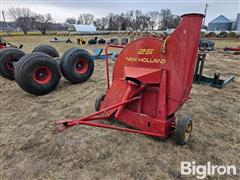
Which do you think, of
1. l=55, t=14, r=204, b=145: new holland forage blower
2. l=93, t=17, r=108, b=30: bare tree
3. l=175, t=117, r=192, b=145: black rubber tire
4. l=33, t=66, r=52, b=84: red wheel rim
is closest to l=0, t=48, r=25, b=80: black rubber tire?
l=33, t=66, r=52, b=84: red wheel rim

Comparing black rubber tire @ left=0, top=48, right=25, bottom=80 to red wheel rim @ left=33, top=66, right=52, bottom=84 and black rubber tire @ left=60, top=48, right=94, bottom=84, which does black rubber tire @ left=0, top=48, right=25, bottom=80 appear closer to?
black rubber tire @ left=60, top=48, right=94, bottom=84

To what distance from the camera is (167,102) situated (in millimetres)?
2715

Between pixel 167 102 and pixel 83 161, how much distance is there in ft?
4.55

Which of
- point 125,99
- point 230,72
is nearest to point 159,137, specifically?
point 125,99

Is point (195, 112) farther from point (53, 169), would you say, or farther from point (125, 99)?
point (53, 169)

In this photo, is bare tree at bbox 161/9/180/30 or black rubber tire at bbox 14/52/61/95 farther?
bare tree at bbox 161/9/180/30

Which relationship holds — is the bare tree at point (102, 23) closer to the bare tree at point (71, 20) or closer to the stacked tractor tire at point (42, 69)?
the bare tree at point (71, 20)

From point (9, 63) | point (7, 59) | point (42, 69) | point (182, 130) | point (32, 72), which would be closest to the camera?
point (182, 130)

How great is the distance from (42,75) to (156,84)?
303 centimetres

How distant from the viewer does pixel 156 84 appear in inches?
111

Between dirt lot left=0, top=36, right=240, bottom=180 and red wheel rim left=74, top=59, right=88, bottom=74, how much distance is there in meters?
1.64

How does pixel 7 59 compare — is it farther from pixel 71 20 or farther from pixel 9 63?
pixel 71 20

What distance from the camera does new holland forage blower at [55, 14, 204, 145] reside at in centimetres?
245

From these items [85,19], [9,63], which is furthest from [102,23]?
[9,63]
